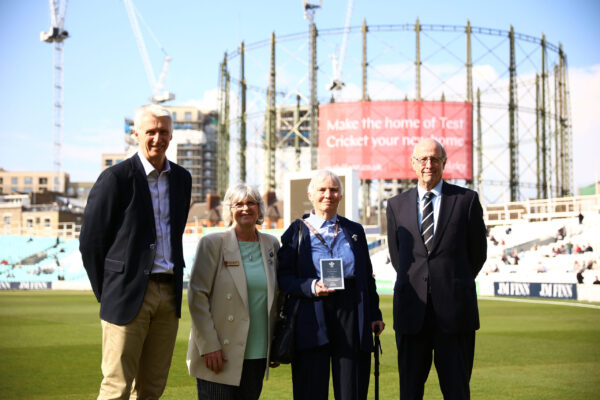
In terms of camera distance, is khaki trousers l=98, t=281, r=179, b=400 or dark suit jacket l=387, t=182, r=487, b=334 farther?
dark suit jacket l=387, t=182, r=487, b=334

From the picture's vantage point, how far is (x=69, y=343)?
12.0m

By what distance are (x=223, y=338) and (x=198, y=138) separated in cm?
11284

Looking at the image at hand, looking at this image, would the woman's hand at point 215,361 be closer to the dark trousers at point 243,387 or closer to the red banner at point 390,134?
the dark trousers at point 243,387

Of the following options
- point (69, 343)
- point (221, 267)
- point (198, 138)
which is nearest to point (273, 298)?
point (221, 267)

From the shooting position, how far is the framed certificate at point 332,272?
4223 mm

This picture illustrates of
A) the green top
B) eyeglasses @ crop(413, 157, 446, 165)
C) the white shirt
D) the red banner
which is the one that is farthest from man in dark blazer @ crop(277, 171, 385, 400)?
the red banner

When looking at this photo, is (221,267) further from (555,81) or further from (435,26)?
(555,81)

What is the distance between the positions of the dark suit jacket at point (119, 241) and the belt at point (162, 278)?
87mm

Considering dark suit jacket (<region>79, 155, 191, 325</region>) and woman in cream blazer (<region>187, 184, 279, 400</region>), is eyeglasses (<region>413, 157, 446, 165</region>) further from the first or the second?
dark suit jacket (<region>79, 155, 191, 325</region>)

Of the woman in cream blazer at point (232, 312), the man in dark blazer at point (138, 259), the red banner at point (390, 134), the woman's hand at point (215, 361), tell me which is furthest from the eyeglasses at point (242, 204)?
the red banner at point (390, 134)

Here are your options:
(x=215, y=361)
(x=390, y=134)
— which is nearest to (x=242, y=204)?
(x=215, y=361)

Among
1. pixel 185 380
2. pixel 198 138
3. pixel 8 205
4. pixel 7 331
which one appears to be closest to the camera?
pixel 185 380

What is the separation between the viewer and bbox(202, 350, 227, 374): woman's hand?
13.6ft

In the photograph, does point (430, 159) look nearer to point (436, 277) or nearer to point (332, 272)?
point (436, 277)
